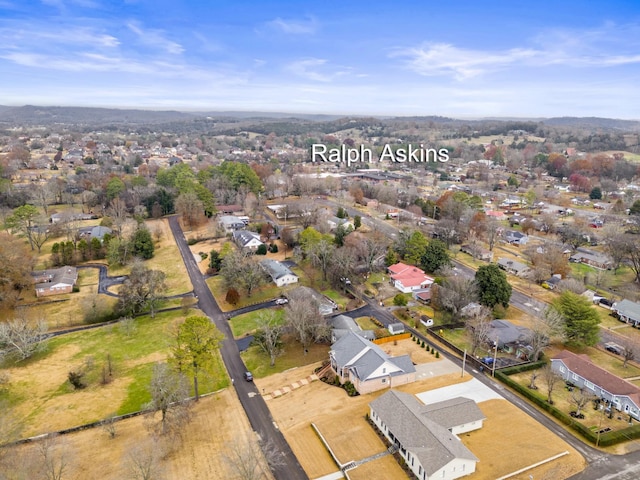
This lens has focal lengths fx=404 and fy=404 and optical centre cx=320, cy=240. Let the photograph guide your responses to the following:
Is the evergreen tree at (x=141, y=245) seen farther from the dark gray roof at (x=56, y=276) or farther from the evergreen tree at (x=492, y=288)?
the evergreen tree at (x=492, y=288)

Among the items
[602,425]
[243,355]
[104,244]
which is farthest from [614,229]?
[104,244]

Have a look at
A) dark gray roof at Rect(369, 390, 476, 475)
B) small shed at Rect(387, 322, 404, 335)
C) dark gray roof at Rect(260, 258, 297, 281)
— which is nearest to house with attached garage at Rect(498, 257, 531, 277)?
small shed at Rect(387, 322, 404, 335)

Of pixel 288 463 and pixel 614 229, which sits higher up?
pixel 614 229

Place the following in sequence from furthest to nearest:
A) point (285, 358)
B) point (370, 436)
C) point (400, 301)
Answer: point (400, 301) < point (285, 358) < point (370, 436)

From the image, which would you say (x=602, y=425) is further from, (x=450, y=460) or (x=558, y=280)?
(x=558, y=280)

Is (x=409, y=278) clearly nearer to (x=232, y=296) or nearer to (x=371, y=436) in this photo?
(x=232, y=296)

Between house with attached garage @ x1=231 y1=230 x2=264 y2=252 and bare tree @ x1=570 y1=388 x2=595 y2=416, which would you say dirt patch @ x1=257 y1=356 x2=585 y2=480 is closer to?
bare tree @ x1=570 y1=388 x2=595 y2=416

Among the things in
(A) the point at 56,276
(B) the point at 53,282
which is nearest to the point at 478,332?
(B) the point at 53,282
